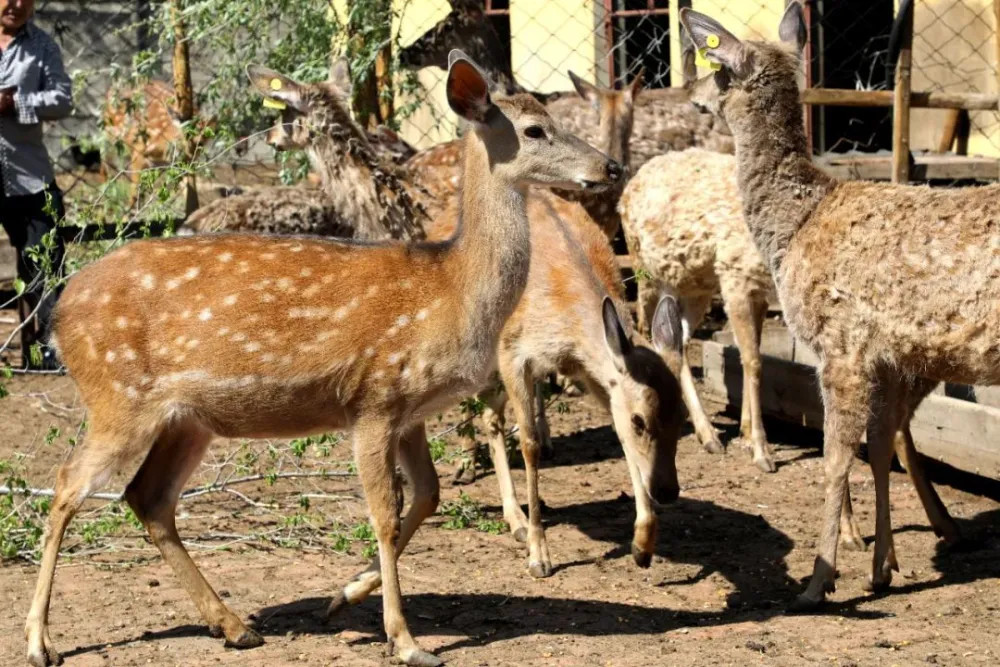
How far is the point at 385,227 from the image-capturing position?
8609 millimetres

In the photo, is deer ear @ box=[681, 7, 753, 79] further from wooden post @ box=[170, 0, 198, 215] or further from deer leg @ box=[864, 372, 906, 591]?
wooden post @ box=[170, 0, 198, 215]

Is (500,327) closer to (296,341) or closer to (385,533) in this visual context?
(296,341)

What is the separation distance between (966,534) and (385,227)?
12.1 ft

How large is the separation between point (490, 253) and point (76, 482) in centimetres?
178

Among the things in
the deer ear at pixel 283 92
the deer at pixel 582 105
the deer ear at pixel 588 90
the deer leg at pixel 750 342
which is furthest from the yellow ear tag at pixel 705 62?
the deer at pixel 582 105

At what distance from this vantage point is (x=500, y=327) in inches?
226

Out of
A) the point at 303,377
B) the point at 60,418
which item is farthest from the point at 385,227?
the point at 303,377

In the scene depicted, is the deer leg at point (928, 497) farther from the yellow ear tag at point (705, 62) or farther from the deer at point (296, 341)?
the deer at point (296, 341)

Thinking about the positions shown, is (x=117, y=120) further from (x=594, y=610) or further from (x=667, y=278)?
(x=594, y=610)

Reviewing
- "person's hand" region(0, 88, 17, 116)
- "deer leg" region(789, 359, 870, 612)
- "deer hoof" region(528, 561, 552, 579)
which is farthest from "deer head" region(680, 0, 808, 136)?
"person's hand" region(0, 88, 17, 116)

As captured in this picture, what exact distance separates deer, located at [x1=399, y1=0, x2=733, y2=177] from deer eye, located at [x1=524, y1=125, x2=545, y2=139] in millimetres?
5366

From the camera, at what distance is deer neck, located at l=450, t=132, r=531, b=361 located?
18.6ft

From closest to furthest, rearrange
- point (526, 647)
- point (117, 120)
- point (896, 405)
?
point (526, 647), point (896, 405), point (117, 120)

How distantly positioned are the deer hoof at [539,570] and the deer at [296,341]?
1046 mm
